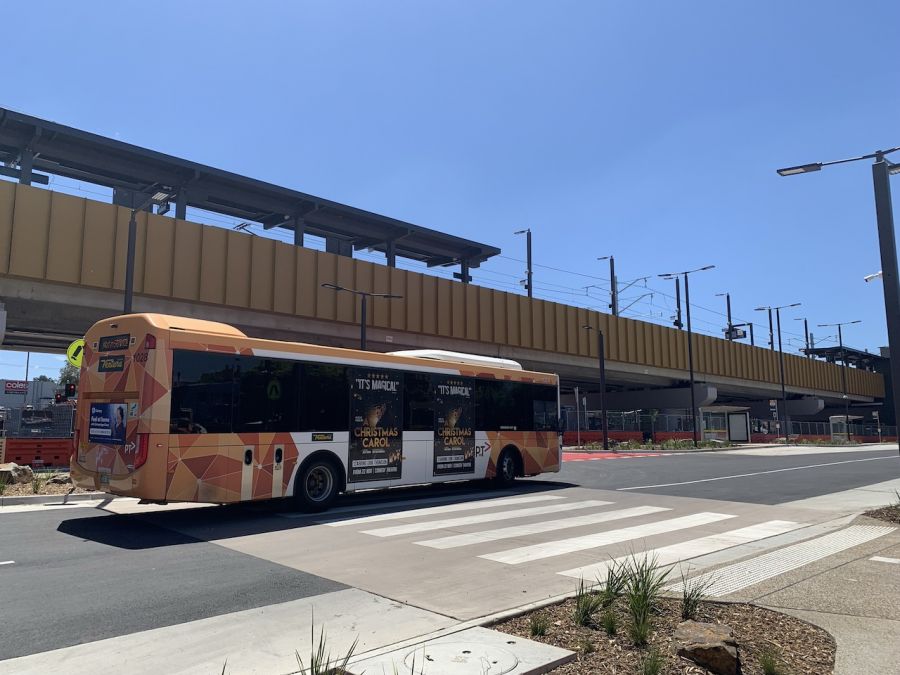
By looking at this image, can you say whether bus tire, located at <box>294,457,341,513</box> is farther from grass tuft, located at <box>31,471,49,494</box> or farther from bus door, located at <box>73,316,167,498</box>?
grass tuft, located at <box>31,471,49,494</box>

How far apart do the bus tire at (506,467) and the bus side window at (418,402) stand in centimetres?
286

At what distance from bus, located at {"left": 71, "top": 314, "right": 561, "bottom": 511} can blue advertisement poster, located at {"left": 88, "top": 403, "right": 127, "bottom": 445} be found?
2 centimetres

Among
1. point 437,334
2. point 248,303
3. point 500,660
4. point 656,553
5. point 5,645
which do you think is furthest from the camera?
point 437,334

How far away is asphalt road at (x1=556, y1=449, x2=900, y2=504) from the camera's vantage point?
16.8m

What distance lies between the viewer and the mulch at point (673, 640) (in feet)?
14.9

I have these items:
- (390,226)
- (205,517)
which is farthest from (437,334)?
(205,517)

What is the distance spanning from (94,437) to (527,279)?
125 ft

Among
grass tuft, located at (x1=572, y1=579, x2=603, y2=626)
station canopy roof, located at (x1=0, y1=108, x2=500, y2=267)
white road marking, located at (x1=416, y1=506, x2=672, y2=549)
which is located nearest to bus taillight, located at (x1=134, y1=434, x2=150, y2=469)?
white road marking, located at (x1=416, y1=506, x2=672, y2=549)

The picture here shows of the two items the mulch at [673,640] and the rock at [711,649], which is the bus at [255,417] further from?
the rock at [711,649]

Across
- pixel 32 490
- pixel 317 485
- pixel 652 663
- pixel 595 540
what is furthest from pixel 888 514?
pixel 32 490

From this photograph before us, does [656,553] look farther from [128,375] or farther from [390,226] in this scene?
[390,226]

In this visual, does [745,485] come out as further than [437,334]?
No

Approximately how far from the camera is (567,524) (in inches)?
455

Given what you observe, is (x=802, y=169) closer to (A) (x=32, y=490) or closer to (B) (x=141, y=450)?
(B) (x=141, y=450)
